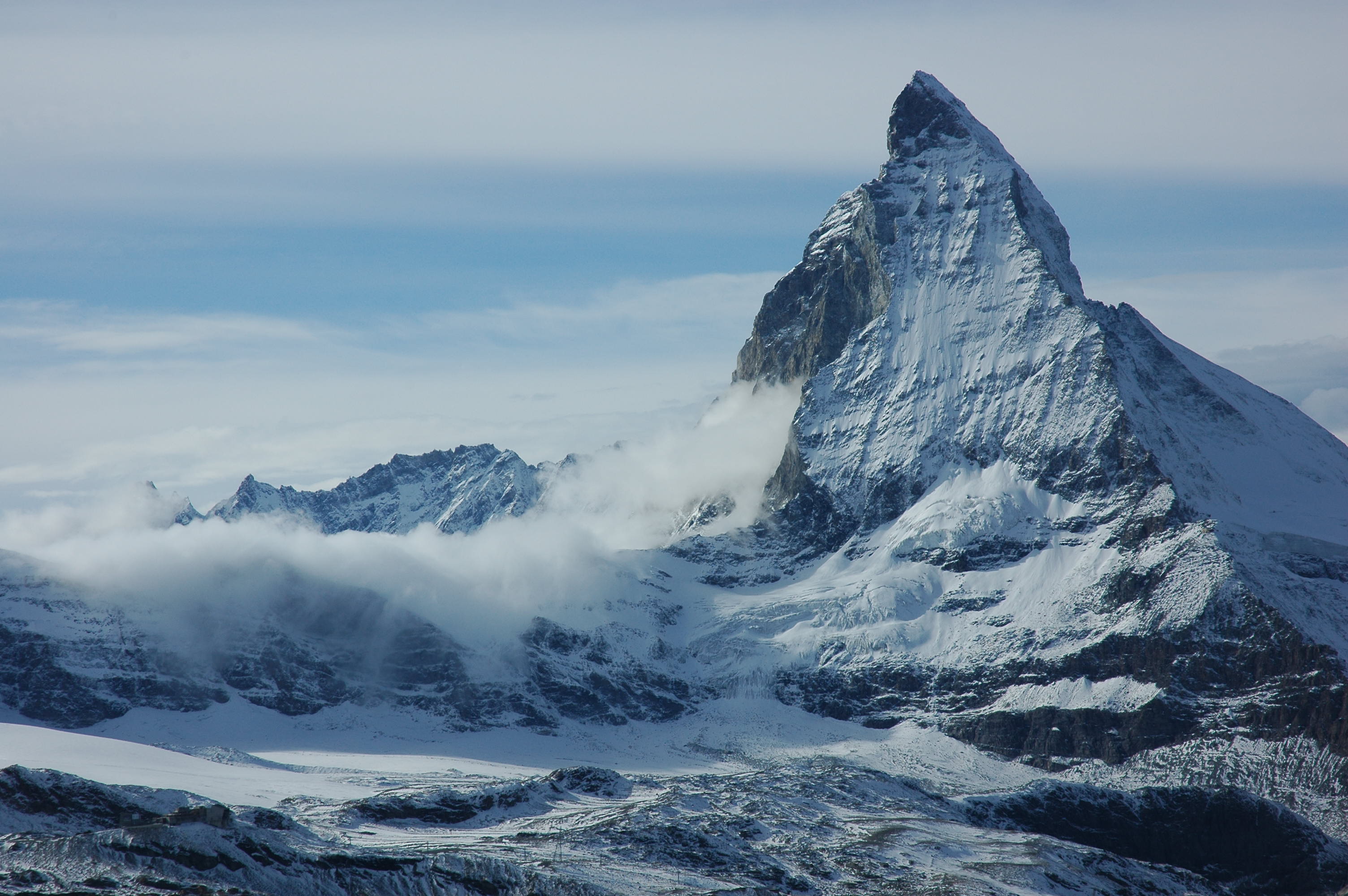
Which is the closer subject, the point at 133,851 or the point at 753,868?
the point at 133,851

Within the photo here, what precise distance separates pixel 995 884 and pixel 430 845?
69.9m

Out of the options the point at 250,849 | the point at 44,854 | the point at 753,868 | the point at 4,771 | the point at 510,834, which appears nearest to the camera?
the point at 44,854

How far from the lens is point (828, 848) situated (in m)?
200

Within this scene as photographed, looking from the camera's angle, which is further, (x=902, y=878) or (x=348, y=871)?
(x=902, y=878)

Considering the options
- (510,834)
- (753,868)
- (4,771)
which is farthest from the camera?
(510,834)

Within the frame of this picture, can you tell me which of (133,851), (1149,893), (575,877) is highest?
(133,851)

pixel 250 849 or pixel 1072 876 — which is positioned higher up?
pixel 250 849

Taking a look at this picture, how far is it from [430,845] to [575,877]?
1167 inches

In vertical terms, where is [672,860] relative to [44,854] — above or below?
below

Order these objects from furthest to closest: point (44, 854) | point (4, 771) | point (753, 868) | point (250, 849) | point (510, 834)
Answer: point (510, 834), point (753, 868), point (4, 771), point (250, 849), point (44, 854)

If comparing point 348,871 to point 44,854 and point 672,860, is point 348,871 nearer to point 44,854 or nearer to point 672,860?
point 44,854

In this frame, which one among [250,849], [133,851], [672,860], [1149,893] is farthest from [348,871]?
[1149,893]

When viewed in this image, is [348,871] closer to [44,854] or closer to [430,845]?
[44,854]

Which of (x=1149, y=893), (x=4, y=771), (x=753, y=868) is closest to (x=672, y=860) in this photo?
(x=753, y=868)
